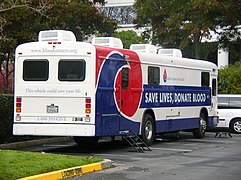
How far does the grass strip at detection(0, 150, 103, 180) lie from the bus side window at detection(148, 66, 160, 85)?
543cm

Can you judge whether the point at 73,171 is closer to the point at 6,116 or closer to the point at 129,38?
the point at 6,116

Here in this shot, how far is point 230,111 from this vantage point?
24922 mm

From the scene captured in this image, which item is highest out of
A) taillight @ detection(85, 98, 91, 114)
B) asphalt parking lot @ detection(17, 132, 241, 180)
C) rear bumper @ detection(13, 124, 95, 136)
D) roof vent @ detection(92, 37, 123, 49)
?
roof vent @ detection(92, 37, 123, 49)

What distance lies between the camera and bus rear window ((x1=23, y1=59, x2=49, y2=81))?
15.6m

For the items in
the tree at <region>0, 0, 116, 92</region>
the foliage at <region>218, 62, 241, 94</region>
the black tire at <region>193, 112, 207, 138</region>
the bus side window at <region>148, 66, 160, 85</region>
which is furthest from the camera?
the foliage at <region>218, 62, 241, 94</region>

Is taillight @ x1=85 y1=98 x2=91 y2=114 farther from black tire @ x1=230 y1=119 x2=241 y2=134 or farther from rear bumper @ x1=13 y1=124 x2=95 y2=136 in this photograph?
black tire @ x1=230 y1=119 x2=241 y2=134

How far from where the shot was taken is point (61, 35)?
15867mm

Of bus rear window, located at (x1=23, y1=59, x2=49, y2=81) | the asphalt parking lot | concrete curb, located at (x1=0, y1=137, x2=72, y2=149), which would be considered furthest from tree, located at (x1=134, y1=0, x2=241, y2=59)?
bus rear window, located at (x1=23, y1=59, x2=49, y2=81)

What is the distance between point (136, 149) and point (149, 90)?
208cm

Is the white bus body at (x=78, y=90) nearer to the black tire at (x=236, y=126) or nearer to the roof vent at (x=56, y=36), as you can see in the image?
the roof vent at (x=56, y=36)

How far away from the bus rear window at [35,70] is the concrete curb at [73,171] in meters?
3.68

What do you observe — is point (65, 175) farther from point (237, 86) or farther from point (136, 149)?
point (237, 86)

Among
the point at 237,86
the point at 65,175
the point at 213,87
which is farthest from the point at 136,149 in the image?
the point at 237,86

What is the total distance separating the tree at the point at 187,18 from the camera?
30.3 metres
